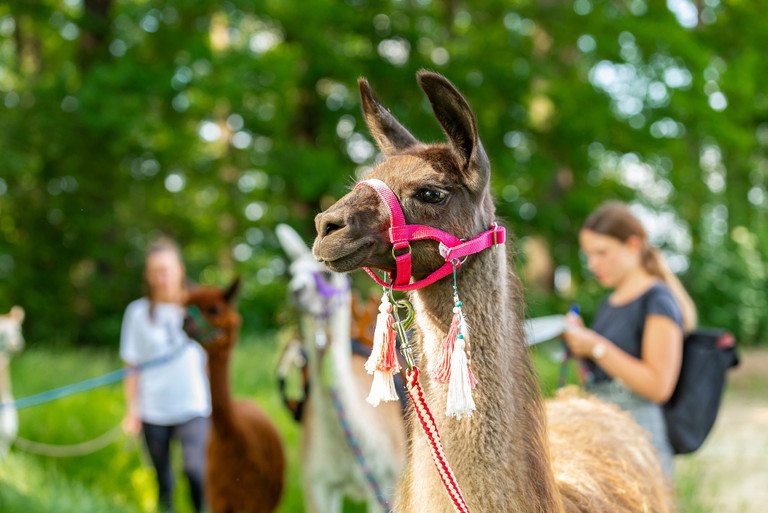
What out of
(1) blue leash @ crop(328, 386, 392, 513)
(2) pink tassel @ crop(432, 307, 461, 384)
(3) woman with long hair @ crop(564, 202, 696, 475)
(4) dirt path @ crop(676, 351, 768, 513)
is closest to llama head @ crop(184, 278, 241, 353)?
(1) blue leash @ crop(328, 386, 392, 513)

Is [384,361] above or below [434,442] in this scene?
above

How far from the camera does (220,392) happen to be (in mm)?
4109

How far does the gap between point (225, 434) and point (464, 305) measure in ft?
9.32

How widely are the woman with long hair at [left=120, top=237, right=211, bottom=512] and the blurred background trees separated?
647 centimetres

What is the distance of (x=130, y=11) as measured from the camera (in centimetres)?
1093

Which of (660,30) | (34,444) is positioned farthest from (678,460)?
(660,30)

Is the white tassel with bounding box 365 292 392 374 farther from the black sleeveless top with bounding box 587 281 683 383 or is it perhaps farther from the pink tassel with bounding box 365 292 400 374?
the black sleeveless top with bounding box 587 281 683 383

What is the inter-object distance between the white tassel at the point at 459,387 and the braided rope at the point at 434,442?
0.38ft

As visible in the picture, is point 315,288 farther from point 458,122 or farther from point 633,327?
point 458,122

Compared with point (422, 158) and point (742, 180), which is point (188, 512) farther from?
point (742, 180)

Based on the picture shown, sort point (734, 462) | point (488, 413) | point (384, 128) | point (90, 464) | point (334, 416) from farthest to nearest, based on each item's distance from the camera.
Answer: point (734, 462) → point (90, 464) → point (334, 416) → point (384, 128) → point (488, 413)

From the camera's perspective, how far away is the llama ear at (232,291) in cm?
438

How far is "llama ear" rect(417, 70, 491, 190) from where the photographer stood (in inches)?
64.7

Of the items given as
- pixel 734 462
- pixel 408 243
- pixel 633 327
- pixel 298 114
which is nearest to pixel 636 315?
pixel 633 327
